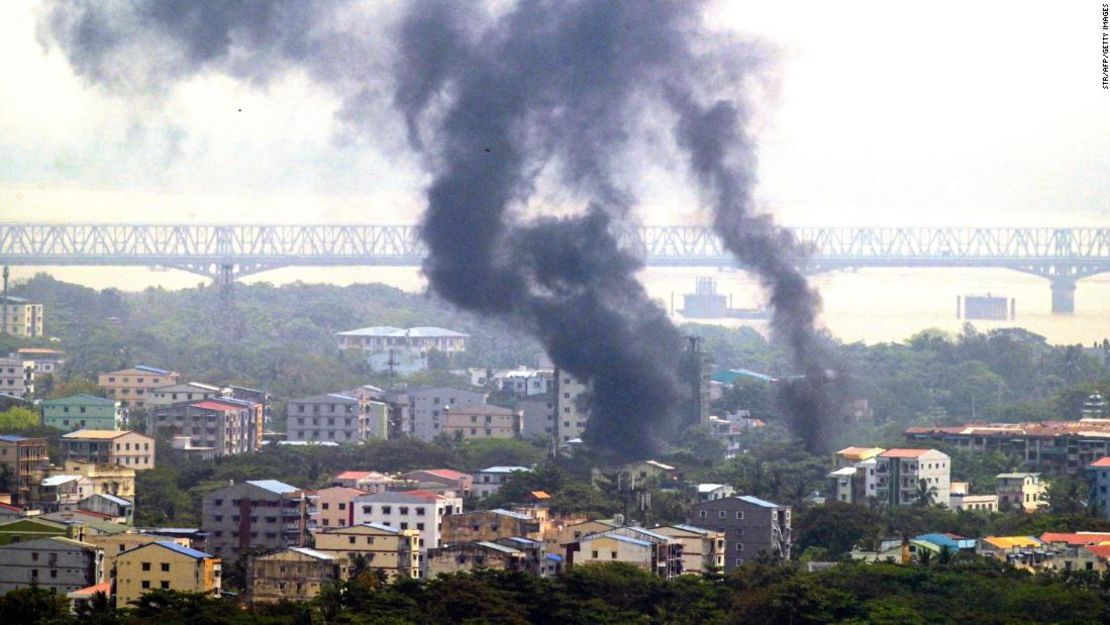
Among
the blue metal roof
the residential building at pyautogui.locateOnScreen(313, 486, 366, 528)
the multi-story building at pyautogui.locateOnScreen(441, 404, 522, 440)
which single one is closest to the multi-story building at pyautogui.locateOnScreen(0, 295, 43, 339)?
the multi-story building at pyautogui.locateOnScreen(441, 404, 522, 440)

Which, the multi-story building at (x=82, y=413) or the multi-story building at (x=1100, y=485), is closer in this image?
the multi-story building at (x=1100, y=485)

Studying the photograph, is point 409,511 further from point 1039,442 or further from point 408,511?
point 1039,442

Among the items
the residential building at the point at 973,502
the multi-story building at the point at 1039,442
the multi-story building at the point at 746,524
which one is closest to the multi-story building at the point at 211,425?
the multi-story building at the point at 1039,442

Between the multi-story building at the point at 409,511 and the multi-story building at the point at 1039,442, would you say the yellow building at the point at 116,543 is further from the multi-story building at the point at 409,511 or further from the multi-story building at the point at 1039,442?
the multi-story building at the point at 1039,442

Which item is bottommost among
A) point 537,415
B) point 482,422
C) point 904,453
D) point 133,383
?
point 904,453

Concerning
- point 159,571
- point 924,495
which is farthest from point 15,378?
point 159,571
